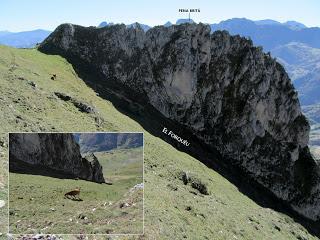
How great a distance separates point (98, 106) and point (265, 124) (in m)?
35.3

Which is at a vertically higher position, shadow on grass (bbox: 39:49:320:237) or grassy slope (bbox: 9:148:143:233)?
grassy slope (bbox: 9:148:143:233)

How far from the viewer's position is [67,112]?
6012 cm

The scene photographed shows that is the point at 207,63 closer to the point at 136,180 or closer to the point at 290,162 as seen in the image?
the point at 290,162

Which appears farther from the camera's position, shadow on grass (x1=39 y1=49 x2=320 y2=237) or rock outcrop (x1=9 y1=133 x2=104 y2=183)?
shadow on grass (x1=39 y1=49 x2=320 y2=237)

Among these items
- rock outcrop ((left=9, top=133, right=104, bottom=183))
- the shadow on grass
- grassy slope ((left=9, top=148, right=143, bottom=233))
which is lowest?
the shadow on grass

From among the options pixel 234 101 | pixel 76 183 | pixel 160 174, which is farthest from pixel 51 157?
pixel 234 101

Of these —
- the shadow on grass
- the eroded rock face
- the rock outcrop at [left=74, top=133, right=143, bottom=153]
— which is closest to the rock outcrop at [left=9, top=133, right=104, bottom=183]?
the rock outcrop at [left=74, top=133, right=143, bottom=153]

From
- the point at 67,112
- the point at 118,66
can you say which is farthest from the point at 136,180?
the point at 118,66

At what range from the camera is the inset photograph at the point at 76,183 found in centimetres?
1645

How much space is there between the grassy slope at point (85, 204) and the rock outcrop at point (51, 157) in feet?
1.10

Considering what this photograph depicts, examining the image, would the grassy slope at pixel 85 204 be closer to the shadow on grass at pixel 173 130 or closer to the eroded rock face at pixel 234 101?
the shadow on grass at pixel 173 130

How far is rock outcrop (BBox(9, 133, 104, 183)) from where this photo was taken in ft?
53.4

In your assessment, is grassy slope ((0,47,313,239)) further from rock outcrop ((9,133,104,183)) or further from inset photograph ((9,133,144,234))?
rock outcrop ((9,133,104,183))

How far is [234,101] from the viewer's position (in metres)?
91.1
